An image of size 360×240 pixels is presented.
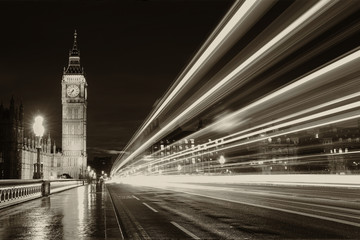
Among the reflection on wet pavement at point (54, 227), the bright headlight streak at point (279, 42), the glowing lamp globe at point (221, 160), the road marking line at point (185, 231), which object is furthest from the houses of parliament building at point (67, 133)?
the road marking line at point (185, 231)

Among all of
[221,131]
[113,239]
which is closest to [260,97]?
[221,131]

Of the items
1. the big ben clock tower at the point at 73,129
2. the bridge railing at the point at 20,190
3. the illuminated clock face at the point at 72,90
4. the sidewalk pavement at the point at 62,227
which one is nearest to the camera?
the sidewalk pavement at the point at 62,227

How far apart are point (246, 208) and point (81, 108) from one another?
420 ft

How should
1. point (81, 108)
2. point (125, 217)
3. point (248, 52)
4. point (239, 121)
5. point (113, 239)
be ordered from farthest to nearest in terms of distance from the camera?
point (81, 108)
point (239, 121)
point (248, 52)
point (125, 217)
point (113, 239)

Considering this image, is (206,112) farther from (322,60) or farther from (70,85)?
(70,85)

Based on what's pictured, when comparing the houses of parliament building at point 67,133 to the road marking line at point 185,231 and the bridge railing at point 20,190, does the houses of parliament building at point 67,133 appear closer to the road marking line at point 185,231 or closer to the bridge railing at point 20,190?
the bridge railing at point 20,190

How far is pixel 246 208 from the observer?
14.1m

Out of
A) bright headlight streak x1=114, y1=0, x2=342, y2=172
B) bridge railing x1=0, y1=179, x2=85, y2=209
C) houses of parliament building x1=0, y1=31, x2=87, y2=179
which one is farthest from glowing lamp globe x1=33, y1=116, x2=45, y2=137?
houses of parliament building x1=0, y1=31, x2=87, y2=179

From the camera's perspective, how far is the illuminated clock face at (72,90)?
140 meters

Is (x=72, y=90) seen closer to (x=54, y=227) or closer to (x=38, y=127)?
(x=38, y=127)

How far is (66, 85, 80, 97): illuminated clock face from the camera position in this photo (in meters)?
140

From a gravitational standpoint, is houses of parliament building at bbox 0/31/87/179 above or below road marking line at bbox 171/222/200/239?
above

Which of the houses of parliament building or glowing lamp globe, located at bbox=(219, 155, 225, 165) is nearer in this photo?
glowing lamp globe, located at bbox=(219, 155, 225, 165)

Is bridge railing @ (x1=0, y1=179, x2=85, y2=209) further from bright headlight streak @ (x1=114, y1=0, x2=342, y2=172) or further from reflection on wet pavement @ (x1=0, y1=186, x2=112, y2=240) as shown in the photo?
bright headlight streak @ (x1=114, y1=0, x2=342, y2=172)
